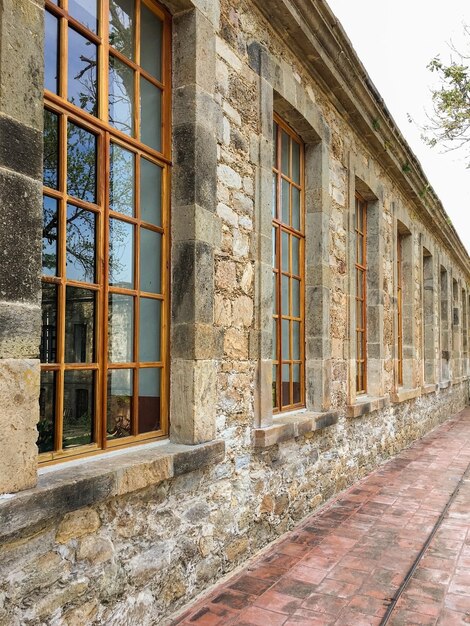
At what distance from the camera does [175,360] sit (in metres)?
3.11

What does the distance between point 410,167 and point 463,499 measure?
477 cm

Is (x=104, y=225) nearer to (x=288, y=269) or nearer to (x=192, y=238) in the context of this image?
(x=192, y=238)

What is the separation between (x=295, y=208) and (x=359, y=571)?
2.98 m

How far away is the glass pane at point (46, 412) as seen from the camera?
234cm

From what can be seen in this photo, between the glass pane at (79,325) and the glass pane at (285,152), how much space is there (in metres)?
2.72

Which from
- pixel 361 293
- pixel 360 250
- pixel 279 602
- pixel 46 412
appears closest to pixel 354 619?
pixel 279 602

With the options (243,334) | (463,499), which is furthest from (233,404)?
(463,499)

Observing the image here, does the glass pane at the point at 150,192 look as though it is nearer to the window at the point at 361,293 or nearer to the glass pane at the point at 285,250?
the glass pane at the point at 285,250

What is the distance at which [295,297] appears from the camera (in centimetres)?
497

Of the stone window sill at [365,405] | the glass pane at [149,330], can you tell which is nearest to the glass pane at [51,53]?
the glass pane at [149,330]

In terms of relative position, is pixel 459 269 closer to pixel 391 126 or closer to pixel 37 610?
pixel 391 126

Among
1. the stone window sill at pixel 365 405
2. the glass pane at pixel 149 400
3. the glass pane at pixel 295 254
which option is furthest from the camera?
the stone window sill at pixel 365 405

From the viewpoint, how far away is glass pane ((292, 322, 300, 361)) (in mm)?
4898

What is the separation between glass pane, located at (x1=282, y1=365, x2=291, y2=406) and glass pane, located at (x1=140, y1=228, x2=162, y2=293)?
74.3 inches
